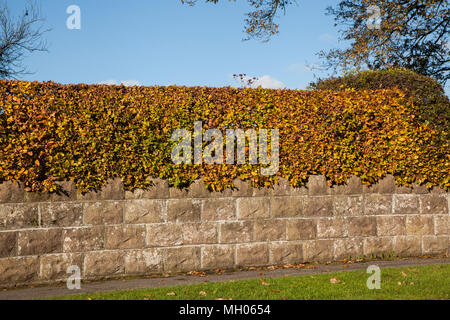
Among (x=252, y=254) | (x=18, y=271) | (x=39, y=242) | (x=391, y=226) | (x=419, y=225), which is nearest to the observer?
(x=18, y=271)

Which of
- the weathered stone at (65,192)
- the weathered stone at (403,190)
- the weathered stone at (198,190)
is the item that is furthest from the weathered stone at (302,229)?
the weathered stone at (65,192)

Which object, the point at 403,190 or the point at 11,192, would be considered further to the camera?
the point at 403,190

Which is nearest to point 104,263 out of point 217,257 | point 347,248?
point 217,257

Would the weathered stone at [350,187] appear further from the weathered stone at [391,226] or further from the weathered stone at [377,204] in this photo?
the weathered stone at [391,226]

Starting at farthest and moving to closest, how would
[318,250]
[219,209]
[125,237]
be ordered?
[318,250], [219,209], [125,237]

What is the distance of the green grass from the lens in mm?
6316

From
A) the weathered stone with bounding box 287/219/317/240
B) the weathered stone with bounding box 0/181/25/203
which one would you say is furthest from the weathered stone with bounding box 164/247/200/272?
the weathered stone with bounding box 0/181/25/203

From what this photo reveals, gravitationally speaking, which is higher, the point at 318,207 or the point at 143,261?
the point at 318,207

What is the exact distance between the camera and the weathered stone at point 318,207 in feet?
29.9

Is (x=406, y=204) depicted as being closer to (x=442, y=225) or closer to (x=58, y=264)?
(x=442, y=225)

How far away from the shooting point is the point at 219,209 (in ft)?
28.3

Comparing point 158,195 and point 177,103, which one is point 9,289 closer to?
point 158,195

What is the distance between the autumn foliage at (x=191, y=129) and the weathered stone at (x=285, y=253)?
4.11ft

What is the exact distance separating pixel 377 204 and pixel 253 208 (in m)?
2.90
